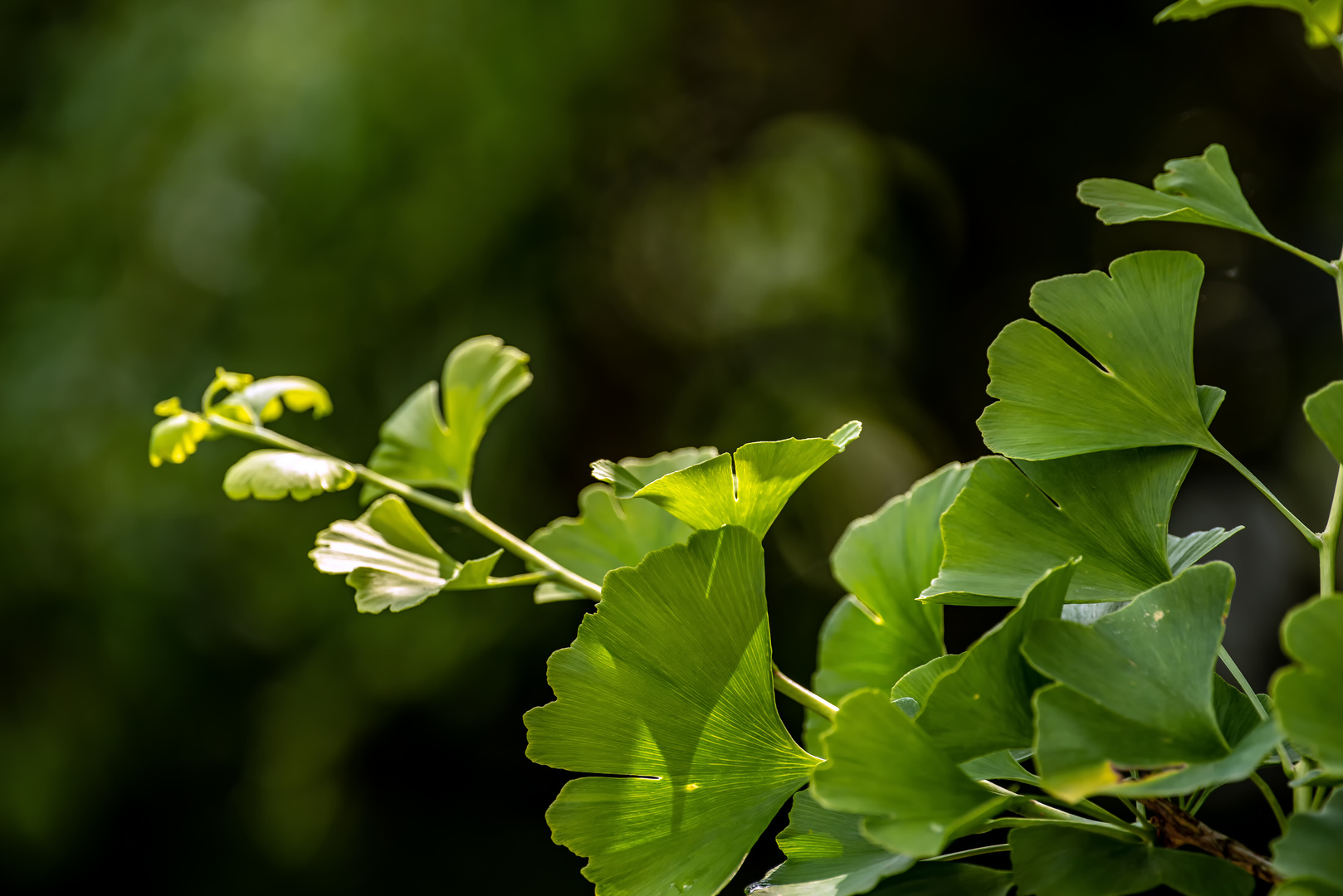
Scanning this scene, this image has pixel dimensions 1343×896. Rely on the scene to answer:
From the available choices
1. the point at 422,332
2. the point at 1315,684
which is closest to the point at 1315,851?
the point at 1315,684

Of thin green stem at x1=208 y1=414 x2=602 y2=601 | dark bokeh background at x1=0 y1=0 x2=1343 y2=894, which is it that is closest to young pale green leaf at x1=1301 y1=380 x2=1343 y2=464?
thin green stem at x1=208 y1=414 x2=602 y2=601

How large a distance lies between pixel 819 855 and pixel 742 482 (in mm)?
53

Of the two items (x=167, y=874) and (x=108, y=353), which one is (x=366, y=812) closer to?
(x=167, y=874)

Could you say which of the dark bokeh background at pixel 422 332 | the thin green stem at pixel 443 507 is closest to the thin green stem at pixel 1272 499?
the thin green stem at pixel 443 507

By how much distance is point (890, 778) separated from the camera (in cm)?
12

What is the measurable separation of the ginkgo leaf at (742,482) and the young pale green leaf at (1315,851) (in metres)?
0.07

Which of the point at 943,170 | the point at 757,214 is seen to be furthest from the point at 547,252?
the point at 943,170

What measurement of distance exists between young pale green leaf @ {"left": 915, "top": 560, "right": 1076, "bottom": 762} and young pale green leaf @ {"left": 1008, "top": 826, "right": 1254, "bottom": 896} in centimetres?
1

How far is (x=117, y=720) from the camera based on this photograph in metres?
0.97

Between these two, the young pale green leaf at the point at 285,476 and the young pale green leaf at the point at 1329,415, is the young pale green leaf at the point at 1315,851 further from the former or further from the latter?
the young pale green leaf at the point at 285,476

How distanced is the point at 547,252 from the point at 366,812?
0.59m

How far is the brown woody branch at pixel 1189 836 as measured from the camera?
130 mm

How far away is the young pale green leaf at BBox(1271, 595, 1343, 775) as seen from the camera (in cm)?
9

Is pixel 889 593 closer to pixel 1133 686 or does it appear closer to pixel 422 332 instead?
pixel 1133 686
